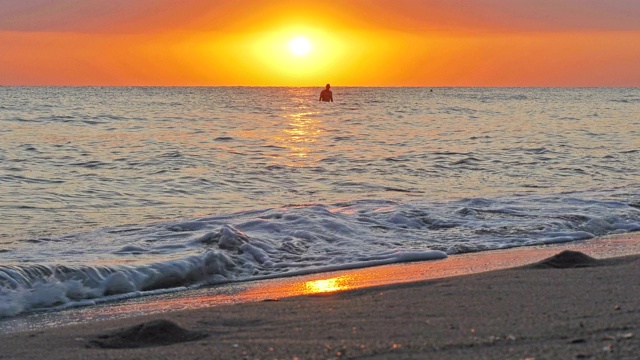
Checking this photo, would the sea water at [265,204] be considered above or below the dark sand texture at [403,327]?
below

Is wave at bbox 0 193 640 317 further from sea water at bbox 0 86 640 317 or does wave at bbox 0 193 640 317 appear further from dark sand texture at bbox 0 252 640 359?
dark sand texture at bbox 0 252 640 359

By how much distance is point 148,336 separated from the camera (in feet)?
15.4

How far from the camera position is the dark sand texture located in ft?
13.1

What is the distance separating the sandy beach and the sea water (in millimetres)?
1906

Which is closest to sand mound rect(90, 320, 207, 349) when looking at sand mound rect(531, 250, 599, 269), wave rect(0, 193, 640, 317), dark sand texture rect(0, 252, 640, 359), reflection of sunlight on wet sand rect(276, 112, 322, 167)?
dark sand texture rect(0, 252, 640, 359)

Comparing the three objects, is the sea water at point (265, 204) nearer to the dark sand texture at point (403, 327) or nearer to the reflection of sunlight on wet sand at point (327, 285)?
the reflection of sunlight on wet sand at point (327, 285)

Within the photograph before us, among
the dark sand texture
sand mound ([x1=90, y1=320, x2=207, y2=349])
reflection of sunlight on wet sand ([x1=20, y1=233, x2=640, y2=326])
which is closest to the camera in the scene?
the dark sand texture

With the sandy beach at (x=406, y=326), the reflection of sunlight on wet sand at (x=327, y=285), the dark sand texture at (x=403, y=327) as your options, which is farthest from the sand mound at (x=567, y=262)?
the reflection of sunlight on wet sand at (x=327, y=285)

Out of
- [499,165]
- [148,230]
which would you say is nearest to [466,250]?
[148,230]

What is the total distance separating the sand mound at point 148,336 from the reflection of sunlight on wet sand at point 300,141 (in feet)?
44.7

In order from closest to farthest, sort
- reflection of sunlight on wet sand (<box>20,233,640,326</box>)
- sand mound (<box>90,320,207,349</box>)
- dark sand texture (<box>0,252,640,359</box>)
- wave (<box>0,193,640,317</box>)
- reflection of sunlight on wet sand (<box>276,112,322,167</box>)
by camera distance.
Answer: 1. dark sand texture (<box>0,252,640,359</box>)
2. sand mound (<box>90,320,207,349</box>)
3. reflection of sunlight on wet sand (<box>20,233,640,326</box>)
4. wave (<box>0,193,640,317</box>)
5. reflection of sunlight on wet sand (<box>276,112,322,167</box>)

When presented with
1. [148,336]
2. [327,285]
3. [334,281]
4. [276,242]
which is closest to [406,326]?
[148,336]

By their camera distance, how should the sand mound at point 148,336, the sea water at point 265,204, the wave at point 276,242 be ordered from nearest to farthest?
the sand mound at point 148,336, the wave at point 276,242, the sea water at point 265,204

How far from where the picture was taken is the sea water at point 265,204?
789cm
